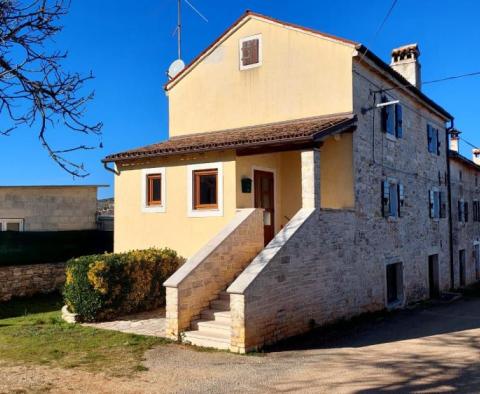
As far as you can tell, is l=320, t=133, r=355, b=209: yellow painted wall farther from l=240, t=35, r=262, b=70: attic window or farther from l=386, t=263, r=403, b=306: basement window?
l=386, t=263, r=403, b=306: basement window

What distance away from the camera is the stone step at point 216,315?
30.4ft

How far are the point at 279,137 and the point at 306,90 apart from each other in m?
3.11

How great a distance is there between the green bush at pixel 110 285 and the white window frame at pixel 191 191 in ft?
5.95

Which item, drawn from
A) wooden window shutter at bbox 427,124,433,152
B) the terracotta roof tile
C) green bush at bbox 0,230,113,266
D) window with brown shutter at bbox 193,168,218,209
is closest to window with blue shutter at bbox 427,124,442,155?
wooden window shutter at bbox 427,124,433,152

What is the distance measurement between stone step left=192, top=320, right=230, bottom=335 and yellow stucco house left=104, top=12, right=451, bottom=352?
4 centimetres

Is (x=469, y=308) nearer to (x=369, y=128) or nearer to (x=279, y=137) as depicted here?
(x=369, y=128)

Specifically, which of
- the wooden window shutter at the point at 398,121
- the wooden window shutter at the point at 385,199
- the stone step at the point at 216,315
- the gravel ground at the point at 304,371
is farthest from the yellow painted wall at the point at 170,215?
the wooden window shutter at the point at 398,121

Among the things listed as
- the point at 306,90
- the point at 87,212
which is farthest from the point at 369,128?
the point at 87,212

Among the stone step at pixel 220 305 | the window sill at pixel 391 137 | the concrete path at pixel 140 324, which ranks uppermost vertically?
the window sill at pixel 391 137

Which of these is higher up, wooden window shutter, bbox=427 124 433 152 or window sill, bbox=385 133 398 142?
wooden window shutter, bbox=427 124 433 152

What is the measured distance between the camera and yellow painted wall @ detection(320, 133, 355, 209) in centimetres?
1253

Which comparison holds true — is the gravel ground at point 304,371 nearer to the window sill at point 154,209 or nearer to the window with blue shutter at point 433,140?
the window sill at point 154,209

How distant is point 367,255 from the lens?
13289 millimetres

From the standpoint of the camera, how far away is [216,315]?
9.41 metres
